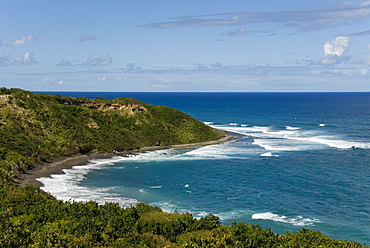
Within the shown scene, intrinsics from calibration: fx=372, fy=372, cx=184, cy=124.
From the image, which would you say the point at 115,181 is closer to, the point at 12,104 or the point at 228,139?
the point at 12,104

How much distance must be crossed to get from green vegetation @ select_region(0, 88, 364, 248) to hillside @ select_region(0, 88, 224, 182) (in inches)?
7.7

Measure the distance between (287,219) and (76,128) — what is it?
58.5 meters

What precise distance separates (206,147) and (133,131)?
19288 millimetres

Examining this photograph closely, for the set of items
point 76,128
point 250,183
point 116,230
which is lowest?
point 250,183

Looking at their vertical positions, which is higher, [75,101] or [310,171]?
[75,101]

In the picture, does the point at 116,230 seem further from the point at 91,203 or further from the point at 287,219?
the point at 287,219

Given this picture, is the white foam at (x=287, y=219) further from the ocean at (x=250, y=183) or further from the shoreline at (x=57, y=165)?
the shoreline at (x=57, y=165)

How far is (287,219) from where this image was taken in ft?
140

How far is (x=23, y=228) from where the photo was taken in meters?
28.6

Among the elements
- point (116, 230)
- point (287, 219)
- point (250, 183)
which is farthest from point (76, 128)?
point (116, 230)

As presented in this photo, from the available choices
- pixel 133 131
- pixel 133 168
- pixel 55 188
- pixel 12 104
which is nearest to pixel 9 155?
pixel 55 188

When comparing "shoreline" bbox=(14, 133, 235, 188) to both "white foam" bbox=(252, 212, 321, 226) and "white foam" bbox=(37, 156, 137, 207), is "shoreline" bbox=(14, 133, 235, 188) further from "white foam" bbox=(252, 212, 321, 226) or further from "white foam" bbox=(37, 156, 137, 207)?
"white foam" bbox=(252, 212, 321, 226)

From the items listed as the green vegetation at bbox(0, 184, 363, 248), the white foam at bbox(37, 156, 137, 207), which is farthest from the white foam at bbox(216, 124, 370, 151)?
the green vegetation at bbox(0, 184, 363, 248)

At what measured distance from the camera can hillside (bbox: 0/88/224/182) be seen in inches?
2808
